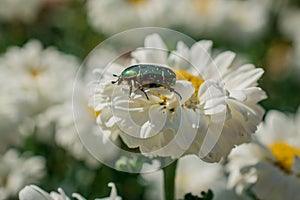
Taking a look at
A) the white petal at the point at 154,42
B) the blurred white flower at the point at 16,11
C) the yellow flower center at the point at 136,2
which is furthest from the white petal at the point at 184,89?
the blurred white flower at the point at 16,11

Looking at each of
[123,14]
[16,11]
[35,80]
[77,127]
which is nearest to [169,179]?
[77,127]

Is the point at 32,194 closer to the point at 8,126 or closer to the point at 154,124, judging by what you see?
the point at 154,124

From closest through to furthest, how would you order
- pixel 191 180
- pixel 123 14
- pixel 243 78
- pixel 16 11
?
pixel 243 78 < pixel 191 180 < pixel 123 14 < pixel 16 11

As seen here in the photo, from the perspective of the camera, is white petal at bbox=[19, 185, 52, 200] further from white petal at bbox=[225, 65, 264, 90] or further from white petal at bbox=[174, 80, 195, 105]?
white petal at bbox=[225, 65, 264, 90]

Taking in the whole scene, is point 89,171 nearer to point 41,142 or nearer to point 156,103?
point 41,142

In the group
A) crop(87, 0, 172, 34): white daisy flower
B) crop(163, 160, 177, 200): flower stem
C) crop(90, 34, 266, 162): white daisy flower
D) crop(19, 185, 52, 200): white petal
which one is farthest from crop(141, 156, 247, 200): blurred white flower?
crop(87, 0, 172, 34): white daisy flower
